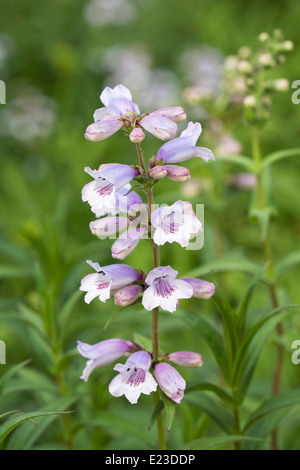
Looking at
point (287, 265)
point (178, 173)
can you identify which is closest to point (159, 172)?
point (178, 173)

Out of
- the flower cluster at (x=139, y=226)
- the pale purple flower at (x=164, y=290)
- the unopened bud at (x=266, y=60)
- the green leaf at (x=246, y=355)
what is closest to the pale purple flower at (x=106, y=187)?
the flower cluster at (x=139, y=226)

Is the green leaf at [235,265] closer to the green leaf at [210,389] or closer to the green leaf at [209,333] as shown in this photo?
the green leaf at [209,333]

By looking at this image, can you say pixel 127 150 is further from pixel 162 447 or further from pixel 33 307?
pixel 162 447

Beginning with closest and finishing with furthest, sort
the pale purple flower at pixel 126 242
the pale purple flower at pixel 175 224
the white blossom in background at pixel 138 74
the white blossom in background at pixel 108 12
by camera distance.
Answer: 1. the pale purple flower at pixel 175 224
2. the pale purple flower at pixel 126 242
3. the white blossom in background at pixel 138 74
4. the white blossom in background at pixel 108 12

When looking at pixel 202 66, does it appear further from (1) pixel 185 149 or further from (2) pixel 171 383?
(2) pixel 171 383

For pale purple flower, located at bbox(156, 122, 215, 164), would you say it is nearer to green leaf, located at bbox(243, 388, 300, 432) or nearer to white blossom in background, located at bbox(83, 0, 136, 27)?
green leaf, located at bbox(243, 388, 300, 432)
